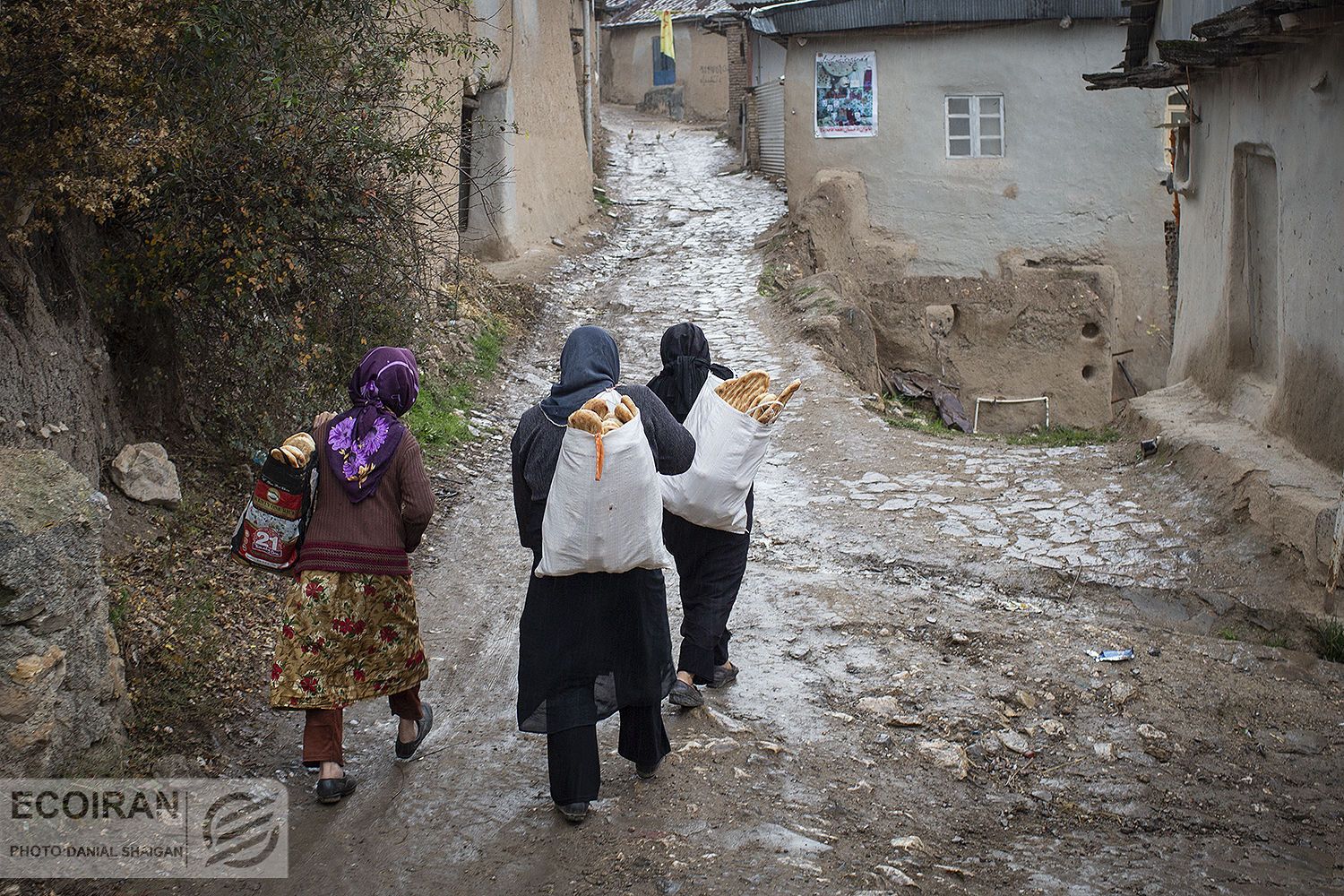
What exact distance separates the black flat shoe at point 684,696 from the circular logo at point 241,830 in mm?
1491

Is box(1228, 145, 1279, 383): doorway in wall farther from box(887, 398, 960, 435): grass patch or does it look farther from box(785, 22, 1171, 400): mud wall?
box(785, 22, 1171, 400): mud wall

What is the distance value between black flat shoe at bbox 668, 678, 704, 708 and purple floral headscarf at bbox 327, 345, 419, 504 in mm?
1453

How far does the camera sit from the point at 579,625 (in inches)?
Result: 140

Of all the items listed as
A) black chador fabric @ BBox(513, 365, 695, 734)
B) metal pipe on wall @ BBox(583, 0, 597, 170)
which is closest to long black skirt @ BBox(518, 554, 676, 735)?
black chador fabric @ BBox(513, 365, 695, 734)

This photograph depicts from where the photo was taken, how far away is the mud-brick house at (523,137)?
12.9 meters

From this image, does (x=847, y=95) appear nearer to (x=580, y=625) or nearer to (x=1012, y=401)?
(x=1012, y=401)

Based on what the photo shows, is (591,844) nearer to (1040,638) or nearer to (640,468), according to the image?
(640,468)

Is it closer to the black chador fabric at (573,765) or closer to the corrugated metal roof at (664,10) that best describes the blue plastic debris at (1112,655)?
the black chador fabric at (573,765)

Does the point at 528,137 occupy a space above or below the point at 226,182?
above

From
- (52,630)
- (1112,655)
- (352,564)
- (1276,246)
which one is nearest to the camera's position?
(52,630)

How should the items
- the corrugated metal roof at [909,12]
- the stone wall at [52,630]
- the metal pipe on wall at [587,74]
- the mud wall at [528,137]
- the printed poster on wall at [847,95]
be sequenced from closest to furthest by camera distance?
the stone wall at [52,630] → the mud wall at [528,137] → the corrugated metal roof at [909,12] → the printed poster on wall at [847,95] → the metal pipe on wall at [587,74]

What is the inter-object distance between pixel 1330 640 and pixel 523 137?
1116 cm

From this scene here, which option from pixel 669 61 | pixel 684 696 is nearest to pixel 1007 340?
pixel 684 696

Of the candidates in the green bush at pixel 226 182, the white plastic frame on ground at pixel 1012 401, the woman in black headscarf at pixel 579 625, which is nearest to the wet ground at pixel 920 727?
the woman in black headscarf at pixel 579 625
